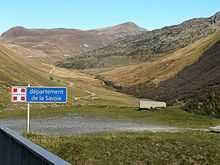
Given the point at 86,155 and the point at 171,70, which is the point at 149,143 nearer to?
the point at 86,155

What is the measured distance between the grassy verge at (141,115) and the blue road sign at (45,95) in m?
16.5

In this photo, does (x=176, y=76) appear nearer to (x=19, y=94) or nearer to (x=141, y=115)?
(x=141, y=115)

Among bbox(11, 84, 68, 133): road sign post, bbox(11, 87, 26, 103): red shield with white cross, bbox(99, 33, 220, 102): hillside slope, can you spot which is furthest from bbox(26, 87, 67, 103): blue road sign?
bbox(99, 33, 220, 102): hillside slope

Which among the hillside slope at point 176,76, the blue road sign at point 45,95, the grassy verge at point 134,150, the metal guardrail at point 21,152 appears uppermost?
the hillside slope at point 176,76

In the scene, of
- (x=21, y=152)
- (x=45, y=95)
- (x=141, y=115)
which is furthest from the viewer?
(x=141, y=115)

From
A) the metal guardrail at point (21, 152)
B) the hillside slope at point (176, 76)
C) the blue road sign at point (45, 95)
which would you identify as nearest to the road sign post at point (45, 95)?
the blue road sign at point (45, 95)

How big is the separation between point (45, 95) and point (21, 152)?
A: 13356 mm

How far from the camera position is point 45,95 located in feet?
78.7

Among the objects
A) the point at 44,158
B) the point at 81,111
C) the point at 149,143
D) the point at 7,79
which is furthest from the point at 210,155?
the point at 7,79

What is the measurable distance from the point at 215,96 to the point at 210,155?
109 ft

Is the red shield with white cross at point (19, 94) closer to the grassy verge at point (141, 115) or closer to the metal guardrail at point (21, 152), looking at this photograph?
the metal guardrail at point (21, 152)

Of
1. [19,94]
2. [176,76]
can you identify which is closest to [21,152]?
[19,94]

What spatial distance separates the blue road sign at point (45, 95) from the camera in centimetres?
2400

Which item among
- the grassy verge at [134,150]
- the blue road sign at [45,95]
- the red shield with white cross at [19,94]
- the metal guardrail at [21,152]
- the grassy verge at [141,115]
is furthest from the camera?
the grassy verge at [141,115]
